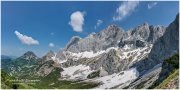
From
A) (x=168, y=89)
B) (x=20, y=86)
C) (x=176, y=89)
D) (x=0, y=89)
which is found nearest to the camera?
(x=0, y=89)

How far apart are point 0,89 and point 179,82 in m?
26.0

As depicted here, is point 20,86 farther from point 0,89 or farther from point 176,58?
point 176,58

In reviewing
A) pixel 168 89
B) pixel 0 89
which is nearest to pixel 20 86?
pixel 0 89

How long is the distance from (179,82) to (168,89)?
1.99 meters

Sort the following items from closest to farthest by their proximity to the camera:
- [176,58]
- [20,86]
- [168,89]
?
[168,89]
[20,86]
[176,58]

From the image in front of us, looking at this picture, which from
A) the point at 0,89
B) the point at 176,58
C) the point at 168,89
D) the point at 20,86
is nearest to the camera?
the point at 0,89

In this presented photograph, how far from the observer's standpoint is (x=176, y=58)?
13050 centimetres

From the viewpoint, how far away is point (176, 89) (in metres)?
47.1

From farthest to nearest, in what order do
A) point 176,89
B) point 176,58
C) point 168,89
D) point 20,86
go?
1. point 176,58
2. point 20,86
3. point 168,89
4. point 176,89

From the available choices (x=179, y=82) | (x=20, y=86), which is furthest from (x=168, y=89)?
(x=20, y=86)

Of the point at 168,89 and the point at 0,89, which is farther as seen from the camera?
the point at 168,89

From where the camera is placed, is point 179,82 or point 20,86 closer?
point 179,82

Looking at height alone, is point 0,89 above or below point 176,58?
below

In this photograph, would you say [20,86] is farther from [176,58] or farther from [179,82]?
[176,58]
